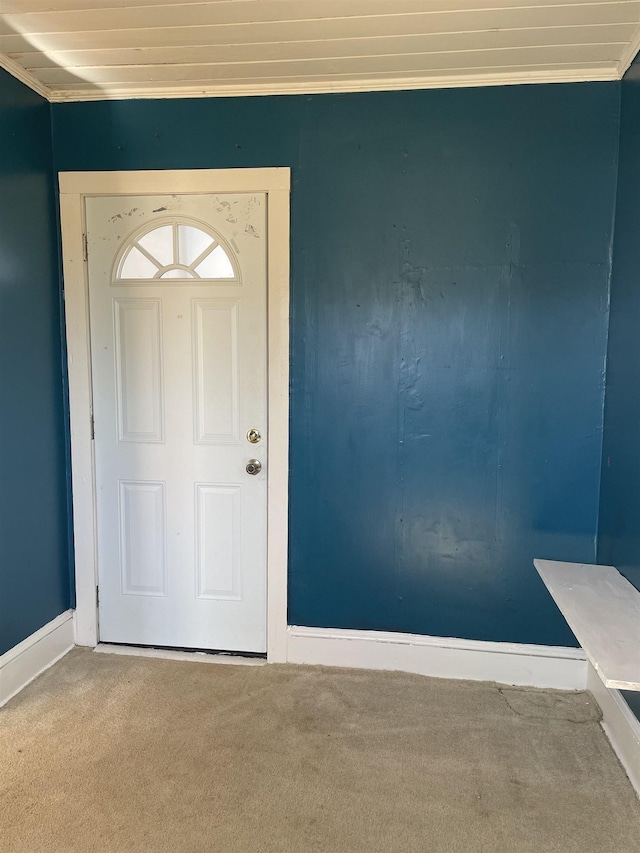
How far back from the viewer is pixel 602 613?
1.72 meters

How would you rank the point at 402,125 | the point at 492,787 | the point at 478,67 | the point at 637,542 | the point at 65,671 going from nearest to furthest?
the point at 492,787
the point at 637,542
the point at 478,67
the point at 402,125
the point at 65,671

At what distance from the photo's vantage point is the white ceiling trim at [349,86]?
2.12 metres

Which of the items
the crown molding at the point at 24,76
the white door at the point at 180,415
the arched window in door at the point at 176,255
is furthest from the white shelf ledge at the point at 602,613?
the crown molding at the point at 24,76

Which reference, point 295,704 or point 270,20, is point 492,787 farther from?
point 270,20

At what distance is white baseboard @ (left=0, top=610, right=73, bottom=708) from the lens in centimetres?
218

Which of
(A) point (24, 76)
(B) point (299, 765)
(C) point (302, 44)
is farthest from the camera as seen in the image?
(A) point (24, 76)

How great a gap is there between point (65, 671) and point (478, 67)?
2.97m

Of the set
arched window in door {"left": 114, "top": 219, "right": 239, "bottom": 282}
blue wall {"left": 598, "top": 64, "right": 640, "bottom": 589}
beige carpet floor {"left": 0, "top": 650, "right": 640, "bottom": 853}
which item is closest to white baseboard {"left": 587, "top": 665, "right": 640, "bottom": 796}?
beige carpet floor {"left": 0, "top": 650, "right": 640, "bottom": 853}

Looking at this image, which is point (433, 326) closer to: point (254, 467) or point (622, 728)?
point (254, 467)

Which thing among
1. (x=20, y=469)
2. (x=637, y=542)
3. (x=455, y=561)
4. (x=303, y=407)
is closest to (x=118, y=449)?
(x=20, y=469)

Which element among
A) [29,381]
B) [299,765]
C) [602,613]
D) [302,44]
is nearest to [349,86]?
[302,44]

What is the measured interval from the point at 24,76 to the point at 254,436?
5.59 ft

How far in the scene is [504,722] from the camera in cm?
209

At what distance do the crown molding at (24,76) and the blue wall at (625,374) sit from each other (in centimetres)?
230
